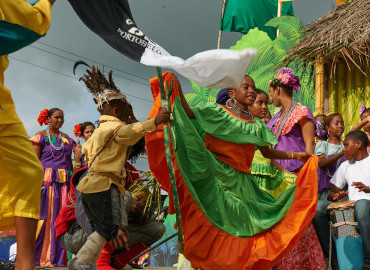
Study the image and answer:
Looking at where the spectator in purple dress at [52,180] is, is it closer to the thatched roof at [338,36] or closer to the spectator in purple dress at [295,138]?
the spectator in purple dress at [295,138]

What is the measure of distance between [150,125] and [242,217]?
4.23 ft

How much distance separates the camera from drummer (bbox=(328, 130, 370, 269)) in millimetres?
5648

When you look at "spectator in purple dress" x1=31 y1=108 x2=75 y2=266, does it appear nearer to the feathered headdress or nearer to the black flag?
the feathered headdress

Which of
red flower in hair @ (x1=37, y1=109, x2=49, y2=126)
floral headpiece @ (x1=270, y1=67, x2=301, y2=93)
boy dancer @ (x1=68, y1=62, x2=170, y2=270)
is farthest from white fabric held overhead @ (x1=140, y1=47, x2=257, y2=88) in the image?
red flower in hair @ (x1=37, y1=109, x2=49, y2=126)

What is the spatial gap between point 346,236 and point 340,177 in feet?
2.42

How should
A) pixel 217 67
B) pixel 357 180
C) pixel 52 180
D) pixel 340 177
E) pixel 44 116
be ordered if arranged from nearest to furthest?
pixel 217 67 → pixel 357 180 → pixel 340 177 → pixel 52 180 → pixel 44 116

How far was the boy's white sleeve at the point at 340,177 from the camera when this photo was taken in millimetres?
6188

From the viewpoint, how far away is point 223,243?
16.1ft

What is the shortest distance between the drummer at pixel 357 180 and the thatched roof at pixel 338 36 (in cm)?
268

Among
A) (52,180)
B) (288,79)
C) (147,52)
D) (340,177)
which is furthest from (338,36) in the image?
(147,52)

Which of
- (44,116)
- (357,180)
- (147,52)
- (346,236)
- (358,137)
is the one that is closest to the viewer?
(147,52)

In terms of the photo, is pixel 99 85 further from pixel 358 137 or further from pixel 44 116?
pixel 44 116

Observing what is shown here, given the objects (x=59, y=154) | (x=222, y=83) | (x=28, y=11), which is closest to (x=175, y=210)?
(x=222, y=83)

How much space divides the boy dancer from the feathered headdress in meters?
0.41
